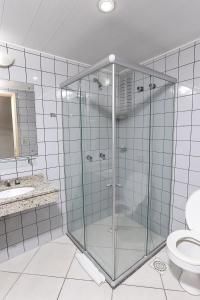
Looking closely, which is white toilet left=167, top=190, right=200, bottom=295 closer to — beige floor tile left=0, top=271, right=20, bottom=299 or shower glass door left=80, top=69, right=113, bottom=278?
shower glass door left=80, top=69, right=113, bottom=278

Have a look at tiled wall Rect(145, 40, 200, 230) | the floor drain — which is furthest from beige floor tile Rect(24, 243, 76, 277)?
tiled wall Rect(145, 40, 200, 230)

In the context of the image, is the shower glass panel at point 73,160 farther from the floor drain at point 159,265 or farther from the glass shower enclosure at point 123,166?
the floor drain at point 159,265

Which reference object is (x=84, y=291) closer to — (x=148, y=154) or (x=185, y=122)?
(x=148, y=154)

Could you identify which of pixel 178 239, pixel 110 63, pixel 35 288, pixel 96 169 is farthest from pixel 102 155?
pixel 35 288

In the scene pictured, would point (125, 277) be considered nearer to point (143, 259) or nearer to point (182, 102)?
point (143, 259)

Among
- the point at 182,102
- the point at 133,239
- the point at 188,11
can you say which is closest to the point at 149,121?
the point at 182,102

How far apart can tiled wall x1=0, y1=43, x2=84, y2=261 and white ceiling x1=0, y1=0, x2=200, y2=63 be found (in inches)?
6.1

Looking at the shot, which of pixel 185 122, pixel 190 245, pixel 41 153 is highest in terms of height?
pixel 185 122

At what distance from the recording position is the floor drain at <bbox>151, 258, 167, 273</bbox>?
1660 millimetres

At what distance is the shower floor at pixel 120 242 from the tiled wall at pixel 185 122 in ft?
1.37

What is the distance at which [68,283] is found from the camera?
1.53 meters

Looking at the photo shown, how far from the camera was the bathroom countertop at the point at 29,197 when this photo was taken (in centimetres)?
137

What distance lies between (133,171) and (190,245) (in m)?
0.87

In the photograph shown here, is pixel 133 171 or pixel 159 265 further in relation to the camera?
pixel 133 171
